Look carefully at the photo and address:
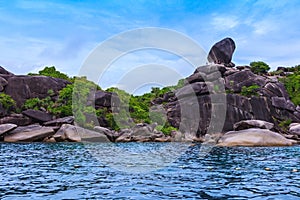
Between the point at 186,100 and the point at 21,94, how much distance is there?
102 ft

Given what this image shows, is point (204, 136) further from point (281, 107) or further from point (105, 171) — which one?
point (105, 171)

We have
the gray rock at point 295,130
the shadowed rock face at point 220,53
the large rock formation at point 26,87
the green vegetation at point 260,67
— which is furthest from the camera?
the green vegetation at point 260,67

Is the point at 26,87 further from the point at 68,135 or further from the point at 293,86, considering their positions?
the point at 293,86

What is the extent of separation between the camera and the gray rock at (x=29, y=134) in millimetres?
44688

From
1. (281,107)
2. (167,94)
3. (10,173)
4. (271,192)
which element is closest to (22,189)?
(10,173)

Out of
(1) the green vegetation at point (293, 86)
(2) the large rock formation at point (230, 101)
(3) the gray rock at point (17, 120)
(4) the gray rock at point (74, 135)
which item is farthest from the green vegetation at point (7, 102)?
(1) the green vegetation at point (293, 86)

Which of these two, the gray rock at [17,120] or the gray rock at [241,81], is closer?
the gray rock at [17,120]

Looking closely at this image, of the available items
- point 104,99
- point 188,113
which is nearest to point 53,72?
point 104,99

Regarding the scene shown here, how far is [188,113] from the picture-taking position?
205ft

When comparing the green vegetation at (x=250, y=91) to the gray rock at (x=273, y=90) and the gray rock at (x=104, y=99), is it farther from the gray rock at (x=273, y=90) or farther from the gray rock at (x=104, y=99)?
the gray rock at (x=104, y=99)

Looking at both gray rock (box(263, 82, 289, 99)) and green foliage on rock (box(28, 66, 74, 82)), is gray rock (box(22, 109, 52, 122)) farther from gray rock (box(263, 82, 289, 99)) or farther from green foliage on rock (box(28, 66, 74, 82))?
gray rock (box(263, 82, 289, 99))

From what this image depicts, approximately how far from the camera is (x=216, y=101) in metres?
→ 61.4

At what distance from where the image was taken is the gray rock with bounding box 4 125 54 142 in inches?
1759

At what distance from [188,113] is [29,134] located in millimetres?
29192
